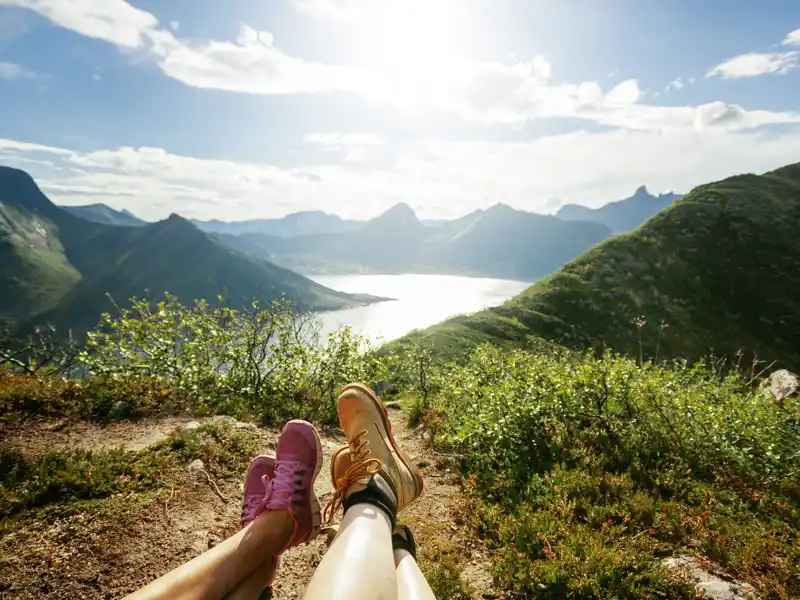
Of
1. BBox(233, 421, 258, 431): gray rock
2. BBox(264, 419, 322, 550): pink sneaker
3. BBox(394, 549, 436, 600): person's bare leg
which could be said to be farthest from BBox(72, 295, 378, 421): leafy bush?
BBox(394, 549, 436, 600): person's bare leg

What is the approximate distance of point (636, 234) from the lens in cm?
5872

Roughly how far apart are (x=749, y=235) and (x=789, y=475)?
68.6m

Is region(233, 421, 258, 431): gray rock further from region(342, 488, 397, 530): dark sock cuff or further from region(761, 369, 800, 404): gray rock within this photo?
region(761, 369, 800, 404): gray rock

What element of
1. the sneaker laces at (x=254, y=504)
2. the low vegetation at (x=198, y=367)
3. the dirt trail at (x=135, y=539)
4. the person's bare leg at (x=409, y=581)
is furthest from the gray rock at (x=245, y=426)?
the person's bare leg at (x=409, y=581)

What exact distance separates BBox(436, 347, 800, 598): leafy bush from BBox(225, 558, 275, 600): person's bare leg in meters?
2.61

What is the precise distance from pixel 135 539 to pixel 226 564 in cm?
196

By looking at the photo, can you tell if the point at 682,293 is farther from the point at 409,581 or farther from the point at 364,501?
the point at 409,581

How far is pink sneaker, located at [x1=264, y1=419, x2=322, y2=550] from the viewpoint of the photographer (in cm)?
401

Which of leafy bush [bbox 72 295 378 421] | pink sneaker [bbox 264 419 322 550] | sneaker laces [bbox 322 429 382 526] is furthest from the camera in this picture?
leafy bush [bbox 72 295 378 421]

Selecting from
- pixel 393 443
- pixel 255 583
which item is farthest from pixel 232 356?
pixel 255 583

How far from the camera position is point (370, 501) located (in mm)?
3910

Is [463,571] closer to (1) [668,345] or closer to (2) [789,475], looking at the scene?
(2) [789,475]

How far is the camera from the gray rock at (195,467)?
18.9 ft

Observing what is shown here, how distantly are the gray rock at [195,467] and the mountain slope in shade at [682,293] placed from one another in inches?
977
